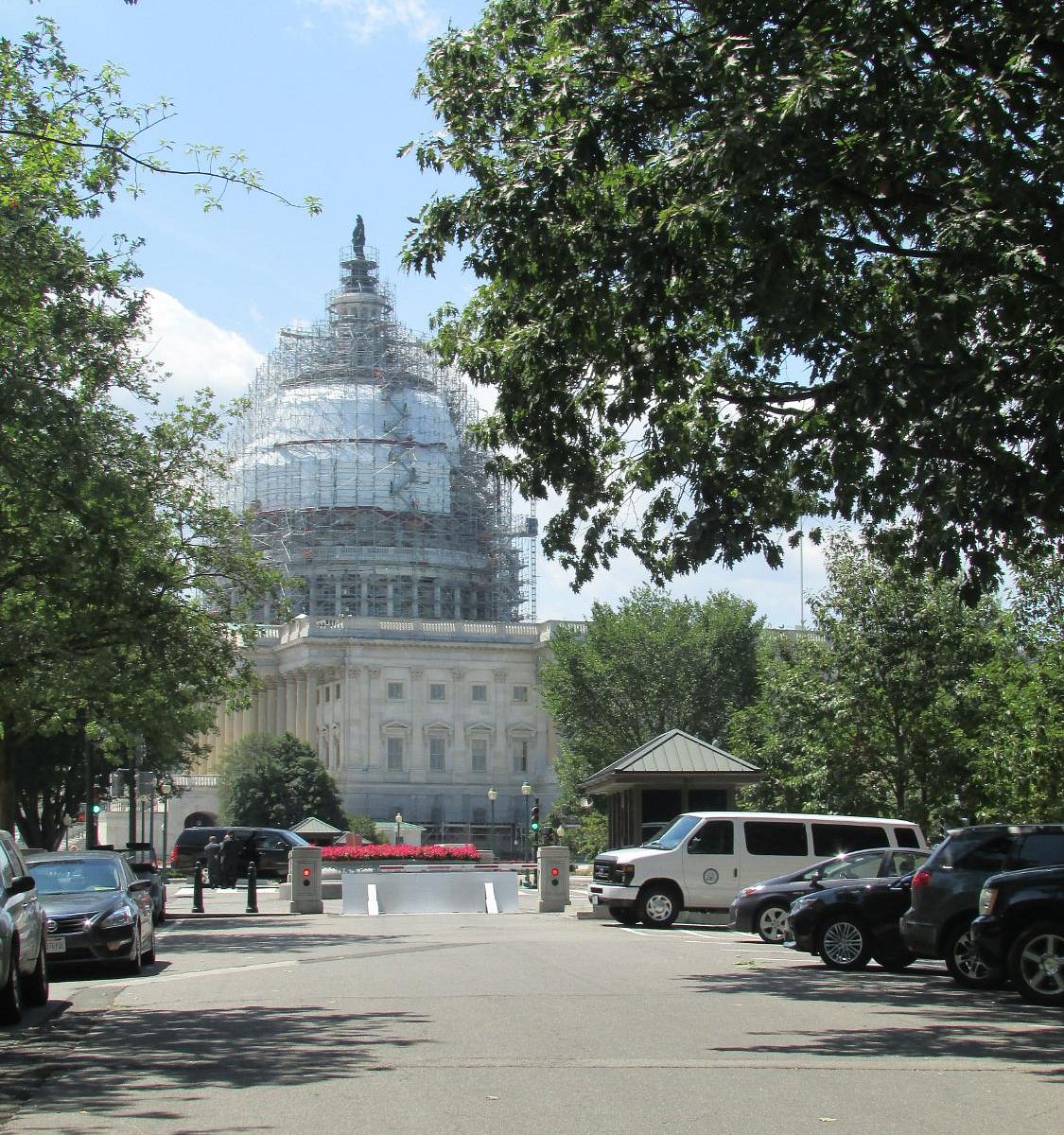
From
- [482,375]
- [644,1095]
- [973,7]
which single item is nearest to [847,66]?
[973,7]

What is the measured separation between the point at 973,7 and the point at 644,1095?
10.3 metres

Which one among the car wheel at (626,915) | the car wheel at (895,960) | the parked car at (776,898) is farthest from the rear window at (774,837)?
the car wheel at (895,960)

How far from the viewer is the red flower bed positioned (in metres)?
59.8

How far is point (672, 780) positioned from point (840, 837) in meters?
6.58

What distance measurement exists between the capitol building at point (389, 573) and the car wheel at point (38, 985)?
11158 cm

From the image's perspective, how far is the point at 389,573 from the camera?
134750 millimetres

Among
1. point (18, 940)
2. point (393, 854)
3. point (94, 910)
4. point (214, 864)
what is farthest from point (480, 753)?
point (18, 940)

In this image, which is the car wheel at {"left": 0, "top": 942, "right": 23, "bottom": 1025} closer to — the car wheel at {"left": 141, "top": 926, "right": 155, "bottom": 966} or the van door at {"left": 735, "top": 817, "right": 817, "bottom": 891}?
the car wheel at {"left": 141, "top": 926, "right": 155, "bottom": 966}

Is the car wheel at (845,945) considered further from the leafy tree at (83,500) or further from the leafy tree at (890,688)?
the leafy tree at (890,688)

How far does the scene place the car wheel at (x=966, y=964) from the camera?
19.1 m

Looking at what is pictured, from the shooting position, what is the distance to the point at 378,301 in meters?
139

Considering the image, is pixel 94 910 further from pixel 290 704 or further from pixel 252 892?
pixel 290 704

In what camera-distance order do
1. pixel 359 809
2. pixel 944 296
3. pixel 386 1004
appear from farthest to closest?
pixel 359 809, pixel 386 1004, pixel 944 296

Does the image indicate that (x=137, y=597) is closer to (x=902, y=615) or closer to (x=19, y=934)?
(x=19, y=934)
